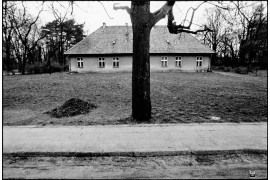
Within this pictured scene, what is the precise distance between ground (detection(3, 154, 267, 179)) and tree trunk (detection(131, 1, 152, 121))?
2894 millimetres

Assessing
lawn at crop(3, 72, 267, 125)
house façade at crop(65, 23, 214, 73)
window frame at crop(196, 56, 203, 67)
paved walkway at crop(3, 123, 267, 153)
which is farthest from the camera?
window frame at crop(196, 56, 203, 67)

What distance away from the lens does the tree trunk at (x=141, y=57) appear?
7078 mm

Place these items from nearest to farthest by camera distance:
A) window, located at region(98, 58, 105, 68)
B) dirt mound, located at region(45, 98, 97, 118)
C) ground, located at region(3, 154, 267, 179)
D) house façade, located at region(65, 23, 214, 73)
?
ground, located at region(3, 154, 267, 179) < dirt mound, located at region(45, 98, 97, 118) < house façade, located at region(65, 23, 214, 73) < window, located at region(98, 58, 105, 68)

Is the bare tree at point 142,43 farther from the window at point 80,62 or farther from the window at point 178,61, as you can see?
the window at point 80,62

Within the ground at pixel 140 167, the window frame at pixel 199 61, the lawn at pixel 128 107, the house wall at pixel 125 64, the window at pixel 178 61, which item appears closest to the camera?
the ground at pixel 140 167

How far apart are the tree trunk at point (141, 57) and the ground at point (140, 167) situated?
2.89 metres

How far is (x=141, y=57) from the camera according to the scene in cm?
725

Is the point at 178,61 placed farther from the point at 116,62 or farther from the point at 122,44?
the point at 116,62

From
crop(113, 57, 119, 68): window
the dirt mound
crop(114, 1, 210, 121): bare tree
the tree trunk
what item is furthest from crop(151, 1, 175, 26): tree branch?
crop(113, 57, 119, 68): window

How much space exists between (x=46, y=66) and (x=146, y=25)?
29.6 metres

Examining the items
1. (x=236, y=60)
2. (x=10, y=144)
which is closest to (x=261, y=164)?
(x=10, y=144)

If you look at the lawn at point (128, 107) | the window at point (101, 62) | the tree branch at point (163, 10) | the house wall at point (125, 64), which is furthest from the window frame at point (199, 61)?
the tree branch at point (163, 10)

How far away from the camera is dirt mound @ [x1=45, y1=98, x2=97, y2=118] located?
29.3ft

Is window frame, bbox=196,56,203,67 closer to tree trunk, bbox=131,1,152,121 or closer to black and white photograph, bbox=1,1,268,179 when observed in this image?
black and white photograph, bbox=1,1,268,179
